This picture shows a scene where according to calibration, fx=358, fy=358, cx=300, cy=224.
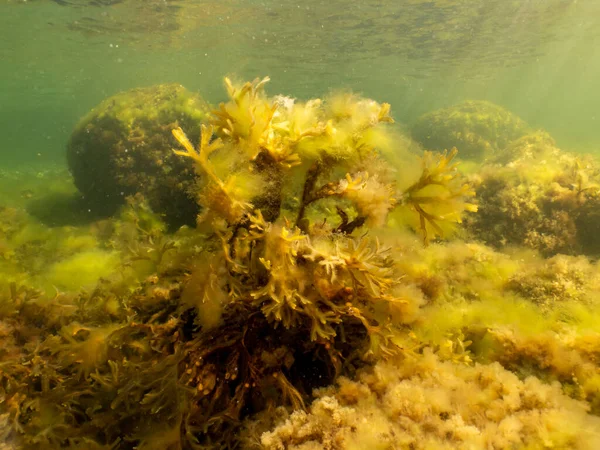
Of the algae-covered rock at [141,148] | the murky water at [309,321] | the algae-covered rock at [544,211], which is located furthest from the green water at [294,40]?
the murky water at [309,321]

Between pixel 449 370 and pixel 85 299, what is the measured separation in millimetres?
3694

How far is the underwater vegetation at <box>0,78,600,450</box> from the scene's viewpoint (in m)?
2.17

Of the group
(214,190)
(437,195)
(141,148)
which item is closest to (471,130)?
(141,148)

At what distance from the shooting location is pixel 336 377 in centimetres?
253

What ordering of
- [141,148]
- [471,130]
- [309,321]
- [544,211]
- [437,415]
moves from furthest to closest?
[471,130], [141,148], [544,211], [309,321], [437,415]

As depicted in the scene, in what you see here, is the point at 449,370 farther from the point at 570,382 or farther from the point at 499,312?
the point at 499,312

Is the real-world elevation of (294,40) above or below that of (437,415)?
below

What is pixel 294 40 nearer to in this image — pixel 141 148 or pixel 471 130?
pixel 471 130

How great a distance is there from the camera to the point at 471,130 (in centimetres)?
1759

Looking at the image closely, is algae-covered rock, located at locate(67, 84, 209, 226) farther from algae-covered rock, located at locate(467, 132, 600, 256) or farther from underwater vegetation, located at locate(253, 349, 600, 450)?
underwater vegetation, located at locate(253, 349, 600, 450)

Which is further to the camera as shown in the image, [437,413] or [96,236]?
[96,236]

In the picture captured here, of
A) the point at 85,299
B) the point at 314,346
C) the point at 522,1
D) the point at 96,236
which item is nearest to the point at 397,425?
the point at 314,346

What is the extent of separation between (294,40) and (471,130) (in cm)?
1743

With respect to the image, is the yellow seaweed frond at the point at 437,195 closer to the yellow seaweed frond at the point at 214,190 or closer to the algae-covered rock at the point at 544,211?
the yellow seaweed frond at the point at 214,190
